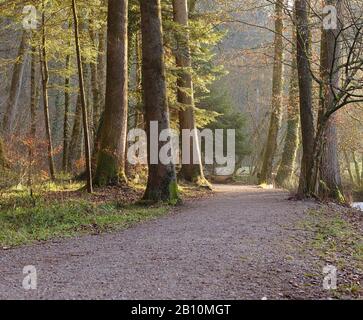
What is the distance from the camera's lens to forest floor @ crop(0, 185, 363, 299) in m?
4.65

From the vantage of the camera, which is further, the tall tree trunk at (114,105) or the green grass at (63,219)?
the tall tree trunk at (114,105)

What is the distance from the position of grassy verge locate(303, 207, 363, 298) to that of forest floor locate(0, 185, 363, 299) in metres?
0.02

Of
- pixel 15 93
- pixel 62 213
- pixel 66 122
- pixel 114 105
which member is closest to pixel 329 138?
pixel 114 105

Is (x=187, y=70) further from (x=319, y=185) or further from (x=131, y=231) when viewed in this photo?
(x=131, y=231)

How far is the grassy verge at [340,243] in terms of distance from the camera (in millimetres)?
5132

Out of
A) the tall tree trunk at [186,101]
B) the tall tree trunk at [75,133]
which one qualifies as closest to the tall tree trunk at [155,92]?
the tall tree trunk at [186,101]

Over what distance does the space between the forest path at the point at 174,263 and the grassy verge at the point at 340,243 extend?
26cm

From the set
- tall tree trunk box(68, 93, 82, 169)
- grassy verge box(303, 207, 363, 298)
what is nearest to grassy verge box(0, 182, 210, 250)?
grassy verge box(303, 207, 363, 298)

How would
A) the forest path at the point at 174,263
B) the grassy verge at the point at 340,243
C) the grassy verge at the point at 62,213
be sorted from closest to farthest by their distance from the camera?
the forest path at the point at 174,263 → the grassy verge at the point at 340,243 → the grassy verge at the point at 62,213

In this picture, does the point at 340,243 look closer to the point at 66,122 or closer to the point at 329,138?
the point at 329,138

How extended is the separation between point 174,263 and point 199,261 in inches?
12.5

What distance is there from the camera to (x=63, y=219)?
8688 mm

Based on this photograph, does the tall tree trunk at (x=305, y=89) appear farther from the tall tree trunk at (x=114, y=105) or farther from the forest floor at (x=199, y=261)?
the tall tree trunk at (x=114, y=105)
